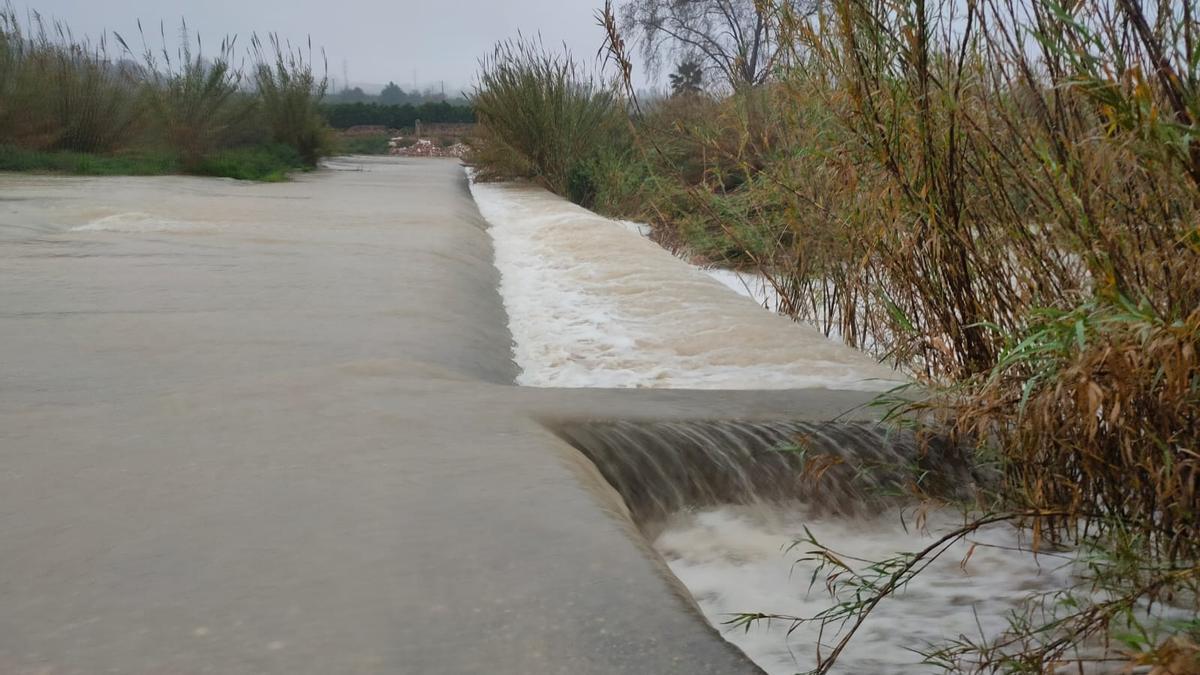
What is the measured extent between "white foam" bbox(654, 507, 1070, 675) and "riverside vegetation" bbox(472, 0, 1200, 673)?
0.14 ft

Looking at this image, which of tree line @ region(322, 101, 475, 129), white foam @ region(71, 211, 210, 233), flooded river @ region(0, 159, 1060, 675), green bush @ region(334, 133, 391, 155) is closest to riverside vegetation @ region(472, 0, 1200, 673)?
flooded river @ region(0, 159, 1060, 675)

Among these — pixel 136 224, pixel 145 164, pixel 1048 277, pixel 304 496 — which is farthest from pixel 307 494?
pixel 145 164

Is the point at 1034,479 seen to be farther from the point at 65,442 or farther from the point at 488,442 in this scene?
the point at 65,442

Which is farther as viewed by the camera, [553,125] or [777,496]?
[553,125]

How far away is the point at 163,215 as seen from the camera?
4789 millimetres

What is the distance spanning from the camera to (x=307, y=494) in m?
1.49

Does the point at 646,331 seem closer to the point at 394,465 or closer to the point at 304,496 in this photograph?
the point at 394,465

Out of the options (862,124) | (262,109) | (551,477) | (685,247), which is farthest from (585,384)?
(262,109)

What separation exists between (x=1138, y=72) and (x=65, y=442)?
5.22 feet

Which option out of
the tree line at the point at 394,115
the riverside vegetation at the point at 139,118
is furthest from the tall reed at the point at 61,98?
the tree line at the point at 394,115

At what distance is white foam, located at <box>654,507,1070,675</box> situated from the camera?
5.16 ft

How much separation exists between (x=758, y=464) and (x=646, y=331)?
1203mm

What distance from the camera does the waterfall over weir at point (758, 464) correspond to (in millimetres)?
2004

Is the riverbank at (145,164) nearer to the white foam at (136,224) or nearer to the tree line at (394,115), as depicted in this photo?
the white foam at (136,224)
